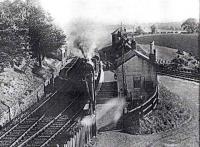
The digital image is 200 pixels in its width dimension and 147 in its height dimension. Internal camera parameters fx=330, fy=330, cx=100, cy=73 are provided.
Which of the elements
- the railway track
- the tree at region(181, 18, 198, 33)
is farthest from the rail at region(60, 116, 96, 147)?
the tree at region(181, 18, 198, 33)

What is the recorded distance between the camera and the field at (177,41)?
47.5 meters

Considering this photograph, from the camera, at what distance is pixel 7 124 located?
2228 centimetres

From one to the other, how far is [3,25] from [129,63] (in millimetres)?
10603

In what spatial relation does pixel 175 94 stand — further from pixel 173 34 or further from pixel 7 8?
pixel 173 34

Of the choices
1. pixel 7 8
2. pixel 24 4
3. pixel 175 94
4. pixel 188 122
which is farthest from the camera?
pixel 24 4

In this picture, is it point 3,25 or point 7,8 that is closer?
point 3,25

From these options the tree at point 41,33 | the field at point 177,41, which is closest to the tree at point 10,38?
the tree at point 41,33

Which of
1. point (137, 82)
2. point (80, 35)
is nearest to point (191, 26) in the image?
point (80, 35)

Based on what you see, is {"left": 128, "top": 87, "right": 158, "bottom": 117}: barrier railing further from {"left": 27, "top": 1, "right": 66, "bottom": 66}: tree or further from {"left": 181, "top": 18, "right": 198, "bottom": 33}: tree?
{"left": 181, "top": 18, "right": 198, "bottom": 33}: tree

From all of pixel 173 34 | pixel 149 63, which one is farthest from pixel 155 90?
pixel 173 34

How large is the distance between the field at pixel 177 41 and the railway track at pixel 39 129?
27.2 m

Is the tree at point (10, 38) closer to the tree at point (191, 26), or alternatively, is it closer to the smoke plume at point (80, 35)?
the smoke plume at point (80, 35)

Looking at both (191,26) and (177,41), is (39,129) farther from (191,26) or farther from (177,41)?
(191,26)

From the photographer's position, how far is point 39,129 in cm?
2088
